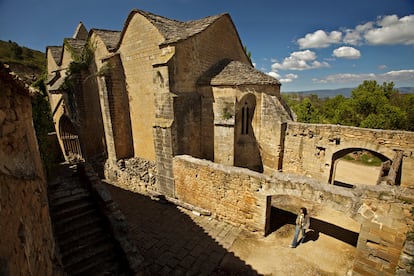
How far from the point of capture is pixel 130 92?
11.3 metres

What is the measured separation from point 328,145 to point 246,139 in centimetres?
409

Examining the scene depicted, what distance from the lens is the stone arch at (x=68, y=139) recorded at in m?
13.6

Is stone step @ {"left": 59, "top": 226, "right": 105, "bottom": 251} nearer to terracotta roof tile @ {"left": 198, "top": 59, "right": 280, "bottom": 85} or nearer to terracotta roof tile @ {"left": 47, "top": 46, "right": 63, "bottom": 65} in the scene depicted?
terracotta roof tile @ {"left": 198, "top": 59, "right": 280, "bottom": 85}

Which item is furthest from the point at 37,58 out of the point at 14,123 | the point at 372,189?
the point at 372,189

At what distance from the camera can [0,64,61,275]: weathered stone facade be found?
5.68 feet

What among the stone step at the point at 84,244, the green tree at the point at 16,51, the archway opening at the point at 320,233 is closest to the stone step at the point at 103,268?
the stone step at the point at 84,244

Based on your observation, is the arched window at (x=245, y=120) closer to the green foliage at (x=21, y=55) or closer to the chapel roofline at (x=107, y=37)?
the chapel roofline at (x=107, y=37)

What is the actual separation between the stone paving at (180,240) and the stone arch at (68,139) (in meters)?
7.18

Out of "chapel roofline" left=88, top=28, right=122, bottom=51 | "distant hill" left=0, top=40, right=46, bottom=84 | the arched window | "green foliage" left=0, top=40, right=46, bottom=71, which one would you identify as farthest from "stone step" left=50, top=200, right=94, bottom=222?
"green foliage" left=0, top=40, right=46, bottom=71

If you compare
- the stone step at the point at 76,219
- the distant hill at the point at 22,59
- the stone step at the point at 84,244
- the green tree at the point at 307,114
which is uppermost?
the distant hill at the point at 22,59

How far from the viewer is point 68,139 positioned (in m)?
13.8

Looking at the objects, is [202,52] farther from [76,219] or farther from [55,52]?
[55,52]

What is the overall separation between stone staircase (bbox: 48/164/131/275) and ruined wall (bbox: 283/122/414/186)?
9168mm

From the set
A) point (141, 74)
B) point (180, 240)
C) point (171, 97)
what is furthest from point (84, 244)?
point (141, 74)
